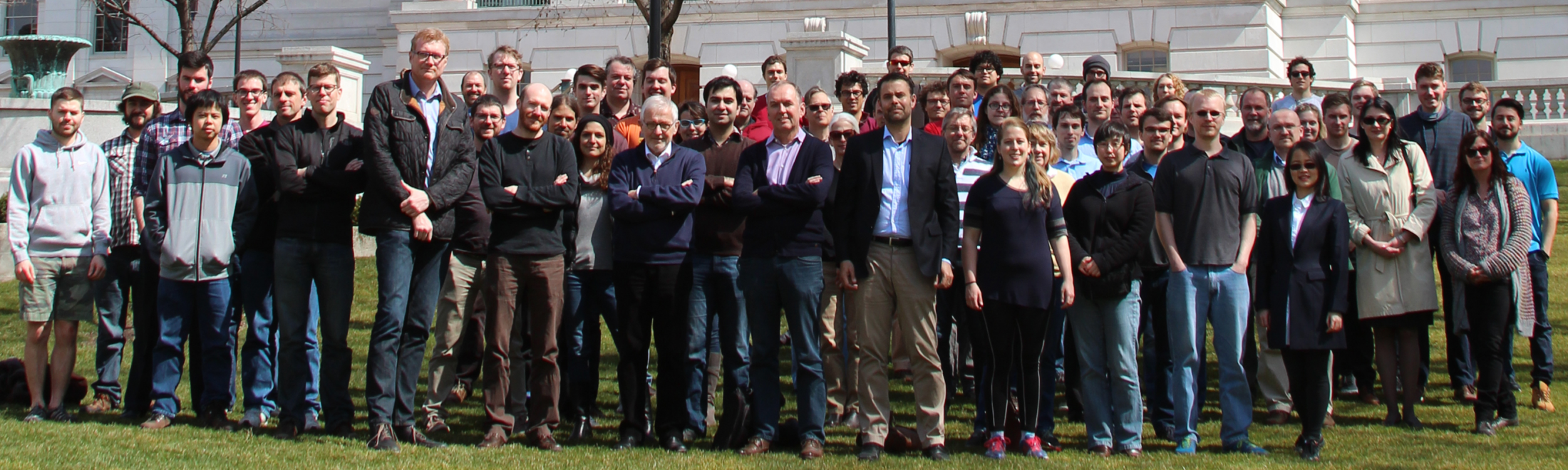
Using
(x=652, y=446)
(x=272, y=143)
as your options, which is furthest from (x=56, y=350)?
(x=652, y=446)

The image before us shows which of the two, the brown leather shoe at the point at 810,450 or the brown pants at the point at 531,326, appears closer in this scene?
the brown leather shoe at the point at 810,450

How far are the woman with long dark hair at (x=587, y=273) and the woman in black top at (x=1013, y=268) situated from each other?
2.00 meters

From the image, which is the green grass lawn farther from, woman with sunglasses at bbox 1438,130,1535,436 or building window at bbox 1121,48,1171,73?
building window at bbox 1121,48,1171,73

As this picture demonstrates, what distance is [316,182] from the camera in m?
6.79

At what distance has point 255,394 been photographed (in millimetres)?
7359

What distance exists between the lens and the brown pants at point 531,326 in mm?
7004

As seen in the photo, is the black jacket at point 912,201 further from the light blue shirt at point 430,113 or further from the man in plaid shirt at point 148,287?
the man in plaid shirt at point 148,287

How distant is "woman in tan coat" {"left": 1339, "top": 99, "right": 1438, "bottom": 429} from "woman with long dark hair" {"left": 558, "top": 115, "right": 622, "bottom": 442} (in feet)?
14.2

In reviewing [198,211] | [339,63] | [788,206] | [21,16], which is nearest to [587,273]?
[788,206]

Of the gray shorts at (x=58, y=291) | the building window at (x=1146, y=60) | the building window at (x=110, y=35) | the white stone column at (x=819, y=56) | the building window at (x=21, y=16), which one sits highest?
the building window at (x=21, y=16)

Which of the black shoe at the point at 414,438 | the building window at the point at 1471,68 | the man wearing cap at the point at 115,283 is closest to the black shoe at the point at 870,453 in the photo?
the black shoe at the point at 414,438

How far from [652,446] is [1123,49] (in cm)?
2230

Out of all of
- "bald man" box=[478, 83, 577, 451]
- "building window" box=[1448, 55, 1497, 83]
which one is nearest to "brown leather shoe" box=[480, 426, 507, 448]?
"bald man" box=[478, 83, 577, 451]

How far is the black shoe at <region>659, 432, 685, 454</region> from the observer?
6.96 m
